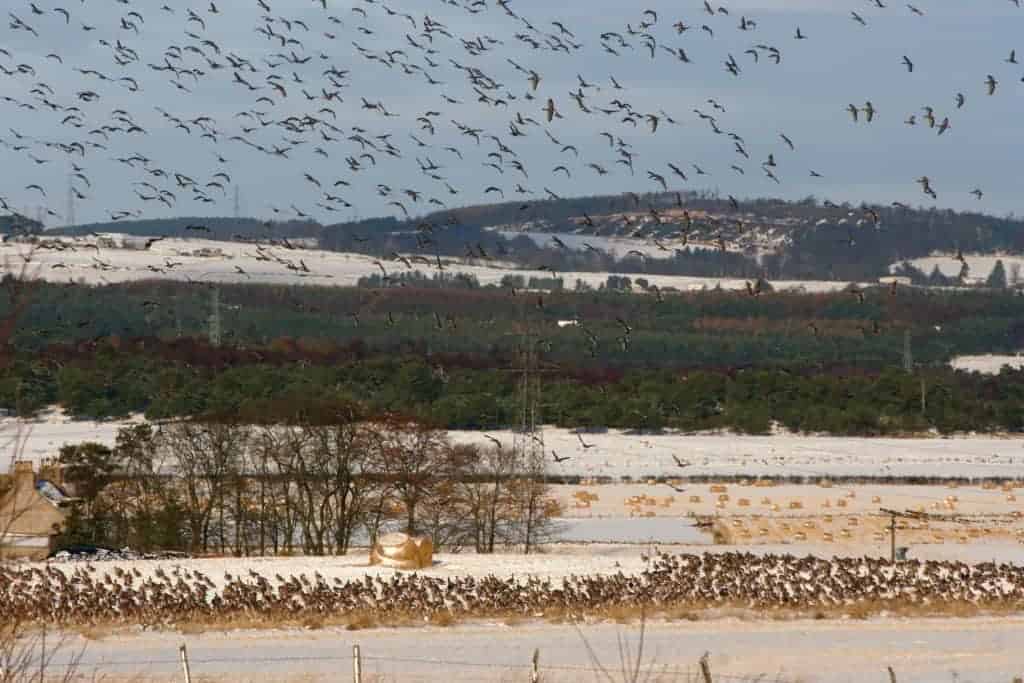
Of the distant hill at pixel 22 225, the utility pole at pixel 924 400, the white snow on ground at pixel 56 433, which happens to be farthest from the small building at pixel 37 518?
the utility pole at pixel 924 400

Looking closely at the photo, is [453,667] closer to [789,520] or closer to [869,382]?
[789,520]

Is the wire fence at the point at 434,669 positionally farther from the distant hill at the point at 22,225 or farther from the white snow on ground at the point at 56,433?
the white snow on ground at the point at 56,433

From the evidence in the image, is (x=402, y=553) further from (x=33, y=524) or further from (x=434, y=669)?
(x=434, y=669)

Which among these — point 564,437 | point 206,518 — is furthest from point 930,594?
point 564,437

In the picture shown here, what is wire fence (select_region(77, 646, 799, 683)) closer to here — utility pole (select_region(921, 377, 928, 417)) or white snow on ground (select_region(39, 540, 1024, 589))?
white snow on ground (select_region(39, 540, 1024, 589))

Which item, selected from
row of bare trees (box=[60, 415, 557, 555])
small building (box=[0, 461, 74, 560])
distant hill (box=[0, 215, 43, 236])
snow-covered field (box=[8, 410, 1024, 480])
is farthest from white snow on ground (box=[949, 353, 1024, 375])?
distant hill (box=[0, 215, 43, 236])
